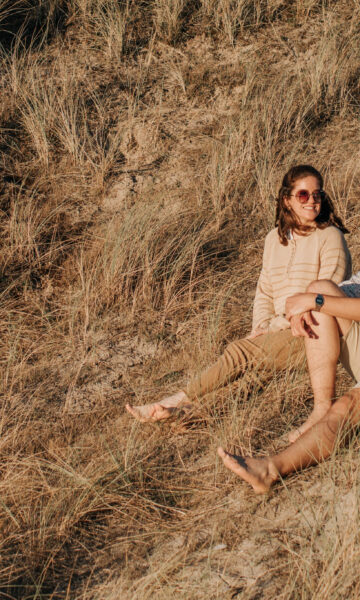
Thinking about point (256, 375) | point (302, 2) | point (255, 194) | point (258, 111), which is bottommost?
point (256, 375)

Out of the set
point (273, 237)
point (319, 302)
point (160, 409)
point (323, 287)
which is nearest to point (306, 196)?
point (273, 237)

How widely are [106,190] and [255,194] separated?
1168mm

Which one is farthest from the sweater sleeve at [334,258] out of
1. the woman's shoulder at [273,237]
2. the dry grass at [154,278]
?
the dry grass at [154,278]

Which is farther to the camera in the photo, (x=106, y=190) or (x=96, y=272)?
(x=106, y=190)

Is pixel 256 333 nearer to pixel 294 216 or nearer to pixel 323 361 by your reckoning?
pixel 323 361

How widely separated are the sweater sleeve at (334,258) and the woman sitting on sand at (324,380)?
0.08 metres

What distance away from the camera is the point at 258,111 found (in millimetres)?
5332

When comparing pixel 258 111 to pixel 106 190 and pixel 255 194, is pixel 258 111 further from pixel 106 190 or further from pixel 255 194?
pixel 106 190

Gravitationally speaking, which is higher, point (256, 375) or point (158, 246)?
point (158, 246)

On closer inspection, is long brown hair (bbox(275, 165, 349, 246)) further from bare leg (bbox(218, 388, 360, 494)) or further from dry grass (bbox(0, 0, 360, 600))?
bare leg (bbox(218, 388, 360, 494))

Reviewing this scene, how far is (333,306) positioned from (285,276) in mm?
541

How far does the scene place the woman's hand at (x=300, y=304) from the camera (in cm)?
271

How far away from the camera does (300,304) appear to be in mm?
2729

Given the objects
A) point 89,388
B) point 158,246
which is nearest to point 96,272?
point 158,246
